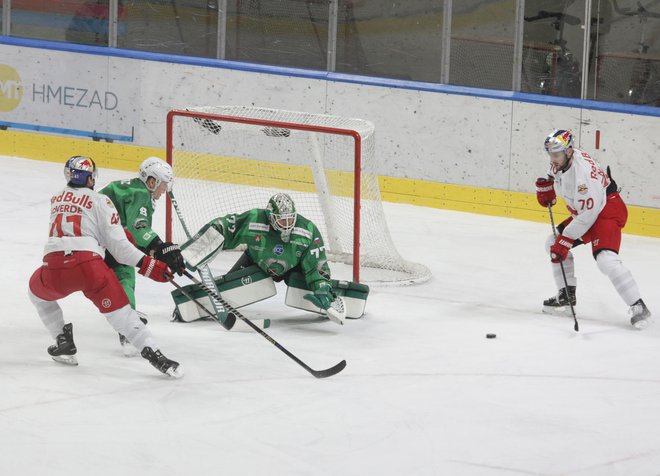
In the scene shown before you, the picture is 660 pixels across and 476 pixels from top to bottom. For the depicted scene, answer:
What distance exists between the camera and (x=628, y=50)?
8.97 metres

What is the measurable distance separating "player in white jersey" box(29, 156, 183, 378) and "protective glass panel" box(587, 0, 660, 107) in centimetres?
→ 460

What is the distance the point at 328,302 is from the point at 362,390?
942 mm

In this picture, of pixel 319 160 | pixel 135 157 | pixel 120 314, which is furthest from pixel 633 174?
pixel 120 314

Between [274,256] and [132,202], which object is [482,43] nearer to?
[274,256]

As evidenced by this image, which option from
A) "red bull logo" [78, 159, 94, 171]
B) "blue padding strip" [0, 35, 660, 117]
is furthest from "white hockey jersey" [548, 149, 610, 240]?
"red bull logo" [78, 159, 94, 171]

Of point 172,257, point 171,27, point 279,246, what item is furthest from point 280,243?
point 171,27

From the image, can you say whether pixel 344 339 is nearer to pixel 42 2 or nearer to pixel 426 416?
pixel 426 416

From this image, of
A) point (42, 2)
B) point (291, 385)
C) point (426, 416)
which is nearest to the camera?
point (426, 416)

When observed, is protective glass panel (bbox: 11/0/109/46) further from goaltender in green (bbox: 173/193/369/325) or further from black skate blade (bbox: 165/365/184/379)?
black skate blade (bbox: 165/365/184/379)

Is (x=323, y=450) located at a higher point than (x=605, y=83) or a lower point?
lower

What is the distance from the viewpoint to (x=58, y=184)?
9883 mm

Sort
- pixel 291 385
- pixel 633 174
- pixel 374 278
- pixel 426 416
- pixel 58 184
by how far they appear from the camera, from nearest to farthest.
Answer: pixel 426 416
pixel 291 385
pixel 374 278
pixel 633 174
pixel 58 184

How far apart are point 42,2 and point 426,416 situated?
6752 millimetres

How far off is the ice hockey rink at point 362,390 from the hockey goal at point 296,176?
0.42 metres
